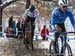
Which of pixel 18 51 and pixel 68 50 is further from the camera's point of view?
pixel 18 51

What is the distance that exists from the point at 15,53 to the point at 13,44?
488 mm

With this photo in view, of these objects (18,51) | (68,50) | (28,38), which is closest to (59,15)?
(68,50)

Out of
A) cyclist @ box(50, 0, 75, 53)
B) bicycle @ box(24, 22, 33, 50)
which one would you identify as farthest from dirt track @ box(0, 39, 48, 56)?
cyclist @ box(50, 0, 75, 53)

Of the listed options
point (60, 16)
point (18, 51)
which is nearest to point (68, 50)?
point (60, 16)

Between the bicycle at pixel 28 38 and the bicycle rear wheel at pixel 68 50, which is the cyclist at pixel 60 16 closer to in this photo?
the bicycle rear wheel at pixel 68 50

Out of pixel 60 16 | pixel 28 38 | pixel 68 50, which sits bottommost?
pixel 68 50

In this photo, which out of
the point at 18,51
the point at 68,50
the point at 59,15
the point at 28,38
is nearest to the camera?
the point at 59,15

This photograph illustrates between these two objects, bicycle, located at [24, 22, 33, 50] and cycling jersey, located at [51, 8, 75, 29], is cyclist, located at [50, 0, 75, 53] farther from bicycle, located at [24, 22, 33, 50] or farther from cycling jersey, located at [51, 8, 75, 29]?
bicycle, located at [24, 22, 33, 50]

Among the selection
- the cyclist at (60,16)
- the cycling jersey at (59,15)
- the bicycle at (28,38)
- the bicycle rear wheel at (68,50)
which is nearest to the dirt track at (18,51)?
the bicycle at (28,38)

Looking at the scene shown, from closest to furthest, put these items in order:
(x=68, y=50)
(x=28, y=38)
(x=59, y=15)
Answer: (x=59, y=15) < (x=68, y=50) < (x=28, y=38)

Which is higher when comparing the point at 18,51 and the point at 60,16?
the point at 60,16

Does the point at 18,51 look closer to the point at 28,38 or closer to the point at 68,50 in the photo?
the point at 28,38

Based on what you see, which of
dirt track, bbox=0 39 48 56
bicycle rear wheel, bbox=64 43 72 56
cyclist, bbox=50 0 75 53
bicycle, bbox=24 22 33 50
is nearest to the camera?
cyclist, bbox=50 0 75 53

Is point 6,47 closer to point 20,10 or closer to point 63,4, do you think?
point 63,4
